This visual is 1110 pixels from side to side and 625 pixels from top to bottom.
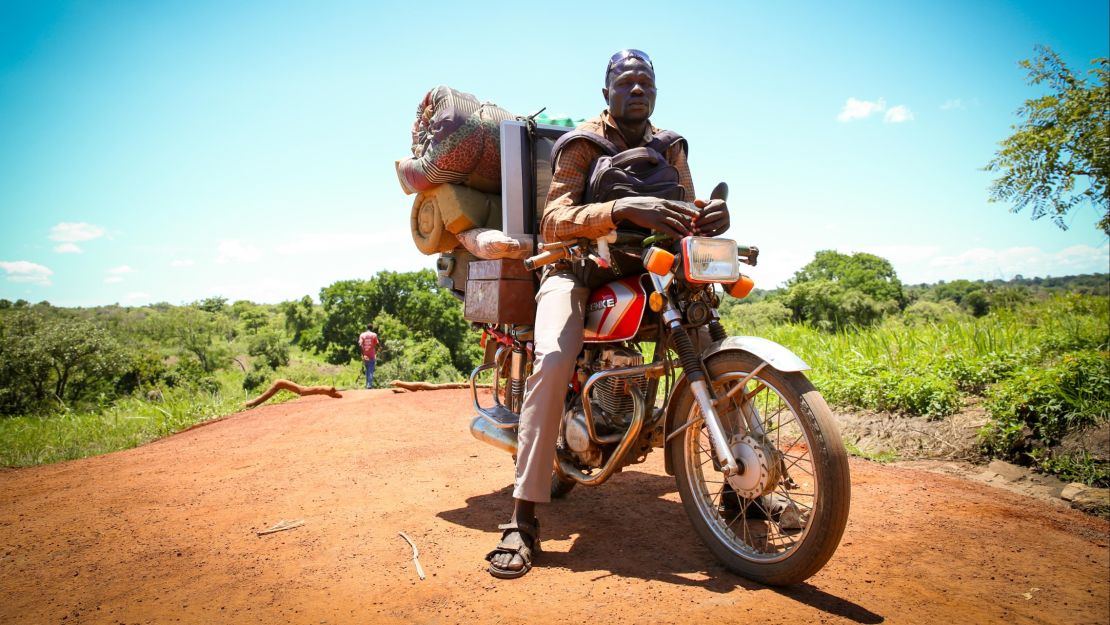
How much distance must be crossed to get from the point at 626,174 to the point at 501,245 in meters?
0.98

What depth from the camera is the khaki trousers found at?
2.96 metres

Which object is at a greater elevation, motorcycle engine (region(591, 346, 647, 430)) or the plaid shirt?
the plaid shirt

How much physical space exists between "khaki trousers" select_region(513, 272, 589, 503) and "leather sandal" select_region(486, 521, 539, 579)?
0.14 metres

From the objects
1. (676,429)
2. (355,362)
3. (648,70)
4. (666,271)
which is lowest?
(355,362)

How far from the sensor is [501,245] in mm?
3582

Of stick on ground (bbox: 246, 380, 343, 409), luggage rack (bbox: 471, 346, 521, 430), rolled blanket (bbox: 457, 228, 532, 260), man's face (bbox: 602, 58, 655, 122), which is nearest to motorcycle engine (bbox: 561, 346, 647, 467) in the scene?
luggage rack (bbox: 471, 346, 521, 430)

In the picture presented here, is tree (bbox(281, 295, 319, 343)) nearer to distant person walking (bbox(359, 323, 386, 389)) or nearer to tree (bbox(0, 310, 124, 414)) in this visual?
tree (bbox(0, 310, 124, 414))

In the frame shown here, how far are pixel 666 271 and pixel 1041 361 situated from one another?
4.96 m

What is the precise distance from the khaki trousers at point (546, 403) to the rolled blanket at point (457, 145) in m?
1.51

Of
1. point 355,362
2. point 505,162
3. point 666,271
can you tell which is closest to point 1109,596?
point 666,271

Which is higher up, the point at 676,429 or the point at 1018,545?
the point at 676,429

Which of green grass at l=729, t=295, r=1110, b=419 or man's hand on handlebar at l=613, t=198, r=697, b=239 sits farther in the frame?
green grass at l=729, t=295, r=1110, b=419

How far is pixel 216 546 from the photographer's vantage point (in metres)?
3.23

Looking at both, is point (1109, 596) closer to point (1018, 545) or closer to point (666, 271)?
point (1018, 545)
